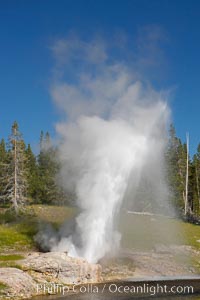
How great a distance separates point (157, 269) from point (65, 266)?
12.7m

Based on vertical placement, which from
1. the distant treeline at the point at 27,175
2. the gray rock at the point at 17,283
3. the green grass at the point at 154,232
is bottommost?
the gray rock at the point at 17,283

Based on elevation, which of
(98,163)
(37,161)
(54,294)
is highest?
(37,161)

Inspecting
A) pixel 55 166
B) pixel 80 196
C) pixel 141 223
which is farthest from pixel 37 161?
pixel 80 196

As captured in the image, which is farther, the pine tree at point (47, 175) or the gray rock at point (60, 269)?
the pine tree at point (47, 175)

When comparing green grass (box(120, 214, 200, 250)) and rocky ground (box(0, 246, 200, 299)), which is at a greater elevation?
green grass (box(120, 214, 200, 250))

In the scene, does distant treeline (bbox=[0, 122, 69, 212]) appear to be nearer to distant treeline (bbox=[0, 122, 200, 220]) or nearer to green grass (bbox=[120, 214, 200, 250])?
distant treeline (bbox=[0, 122, 200, 220])

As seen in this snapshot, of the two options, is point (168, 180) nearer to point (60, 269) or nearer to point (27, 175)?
point (27, 175)

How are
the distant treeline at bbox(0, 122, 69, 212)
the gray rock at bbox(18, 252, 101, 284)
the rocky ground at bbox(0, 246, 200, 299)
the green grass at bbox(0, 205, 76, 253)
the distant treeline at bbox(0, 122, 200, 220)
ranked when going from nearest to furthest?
1. the rocky ground at bbox(0, 246, 200, 299)
2. the gray rock at bbox(18, 252, 101, 284)
3. the green grass at bbox(0, 205, 76, 253)
4. the distant treeline at bbox(0, 122, 69, 212)
5. the distant treeline at bbox(0, 122, 200, 220)

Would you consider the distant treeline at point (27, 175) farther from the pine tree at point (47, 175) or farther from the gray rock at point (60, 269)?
the gray rock at point (60, 269)

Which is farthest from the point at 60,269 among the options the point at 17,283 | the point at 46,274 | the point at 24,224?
the point at 24,224

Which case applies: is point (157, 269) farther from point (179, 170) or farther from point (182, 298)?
point (179, 170)

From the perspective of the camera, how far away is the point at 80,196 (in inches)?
2012

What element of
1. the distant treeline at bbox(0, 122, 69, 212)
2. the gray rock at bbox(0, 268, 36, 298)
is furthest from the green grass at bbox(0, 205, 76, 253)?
the gray rock at bbox(0, 268, 36, 298)

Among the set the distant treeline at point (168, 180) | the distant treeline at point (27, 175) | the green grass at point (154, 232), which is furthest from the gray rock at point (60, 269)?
the distant treeline at point (168, 180)
